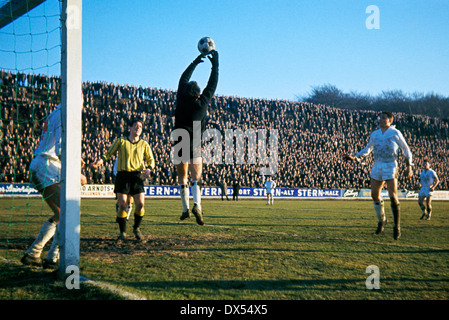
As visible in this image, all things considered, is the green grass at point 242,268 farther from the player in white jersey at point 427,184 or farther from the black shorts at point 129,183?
the player in white jersey at point 427,184

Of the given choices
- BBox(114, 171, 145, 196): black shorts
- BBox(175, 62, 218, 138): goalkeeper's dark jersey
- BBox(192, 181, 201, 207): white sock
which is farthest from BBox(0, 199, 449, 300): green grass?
BBox(175, 62, 218, 138): goalkeeper's dark jersey

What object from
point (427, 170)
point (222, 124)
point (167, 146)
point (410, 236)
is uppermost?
point (222, 124)

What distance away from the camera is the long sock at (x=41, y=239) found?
4.78 metres

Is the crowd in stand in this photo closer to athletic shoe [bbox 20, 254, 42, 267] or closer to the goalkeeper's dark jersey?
the goalkeeper's dark jersey

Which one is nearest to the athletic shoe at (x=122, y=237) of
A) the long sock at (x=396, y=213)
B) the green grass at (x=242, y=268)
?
the green grass at (x=242, y=268)

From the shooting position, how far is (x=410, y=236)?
27.7ft

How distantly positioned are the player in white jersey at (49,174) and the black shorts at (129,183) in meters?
2.47

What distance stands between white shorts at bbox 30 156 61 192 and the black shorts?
8.32 ft

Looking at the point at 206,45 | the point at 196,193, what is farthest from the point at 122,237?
the point at 206,45

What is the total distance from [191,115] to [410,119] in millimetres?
51073

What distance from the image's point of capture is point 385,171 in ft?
27.2
